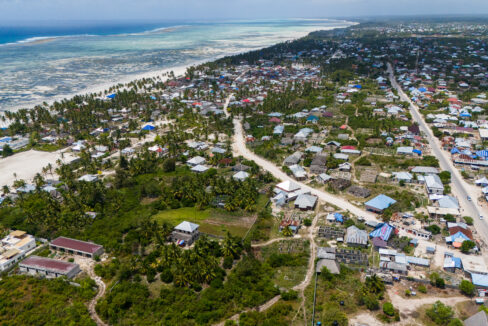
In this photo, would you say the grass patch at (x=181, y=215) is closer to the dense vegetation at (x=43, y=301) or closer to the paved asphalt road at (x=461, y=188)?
the dense vegetation at (x=43, y=301)

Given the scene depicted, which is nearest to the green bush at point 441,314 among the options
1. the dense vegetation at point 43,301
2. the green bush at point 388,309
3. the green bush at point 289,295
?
the green bush at point 388,309

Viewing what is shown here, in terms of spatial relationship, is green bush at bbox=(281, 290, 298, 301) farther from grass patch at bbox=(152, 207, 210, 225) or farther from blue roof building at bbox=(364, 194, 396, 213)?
blue roof building at bbox=(364, 194, 396, 213)

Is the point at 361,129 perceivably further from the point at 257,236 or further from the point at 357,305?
the point at 357,305

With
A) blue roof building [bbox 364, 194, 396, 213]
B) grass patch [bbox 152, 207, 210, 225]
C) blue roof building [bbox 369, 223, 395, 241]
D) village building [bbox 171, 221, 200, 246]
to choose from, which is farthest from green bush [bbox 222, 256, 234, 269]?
blue roof building [bbox 364, 194, 396, 213]

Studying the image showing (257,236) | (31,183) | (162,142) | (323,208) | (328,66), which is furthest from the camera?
(328,66)

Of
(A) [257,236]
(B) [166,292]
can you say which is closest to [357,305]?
(A) [257,236]

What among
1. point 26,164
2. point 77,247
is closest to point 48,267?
point 77,247
